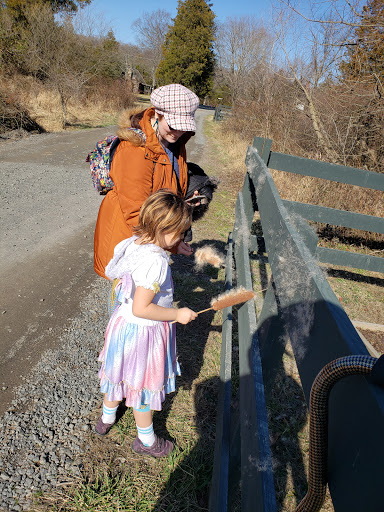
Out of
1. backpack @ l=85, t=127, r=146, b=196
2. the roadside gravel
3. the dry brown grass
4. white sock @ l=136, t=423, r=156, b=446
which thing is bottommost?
the roadside gravel

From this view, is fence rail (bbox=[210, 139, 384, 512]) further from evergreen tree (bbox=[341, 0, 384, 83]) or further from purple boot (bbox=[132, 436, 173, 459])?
evergreen tree (bbox=[341, 0, 384, 83])

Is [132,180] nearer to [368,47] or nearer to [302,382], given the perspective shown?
[302,382]

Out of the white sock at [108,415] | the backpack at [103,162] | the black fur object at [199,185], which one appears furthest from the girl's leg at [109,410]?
the backpack at [103,162]

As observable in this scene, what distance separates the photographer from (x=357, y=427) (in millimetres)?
730

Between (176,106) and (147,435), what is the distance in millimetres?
2127

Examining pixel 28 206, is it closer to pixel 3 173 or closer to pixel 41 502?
pixel 3 173

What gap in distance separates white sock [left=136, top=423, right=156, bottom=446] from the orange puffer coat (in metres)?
1.10

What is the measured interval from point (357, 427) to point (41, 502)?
202 centimetres

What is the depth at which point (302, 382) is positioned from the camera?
111cm

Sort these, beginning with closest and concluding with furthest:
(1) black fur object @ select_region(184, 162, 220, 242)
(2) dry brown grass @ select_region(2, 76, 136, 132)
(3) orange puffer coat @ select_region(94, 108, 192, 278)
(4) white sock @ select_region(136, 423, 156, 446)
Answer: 1. (3) orange puffer coat @ select_region(94, 108, 192, 278)
2. (4) white sock @ select_region(136, 423, 156, 446)
3. (1) black fur object @ select_region(184, 162, 220, 242)
4. (2) dry brown grass @ select_region(2, 76, 136, 132)

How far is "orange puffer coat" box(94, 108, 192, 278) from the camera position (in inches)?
81.7

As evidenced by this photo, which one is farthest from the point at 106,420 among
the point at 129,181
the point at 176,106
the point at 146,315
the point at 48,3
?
the point at 48,3

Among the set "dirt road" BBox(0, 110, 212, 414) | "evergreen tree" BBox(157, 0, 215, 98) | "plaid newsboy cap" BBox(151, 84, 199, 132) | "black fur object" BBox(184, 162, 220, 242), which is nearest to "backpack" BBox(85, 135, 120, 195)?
"plaid newsboy cap" BBox(151, 84, 199, 132)

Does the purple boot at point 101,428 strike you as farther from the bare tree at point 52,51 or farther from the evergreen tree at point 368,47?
the bare tree at point 52,51
